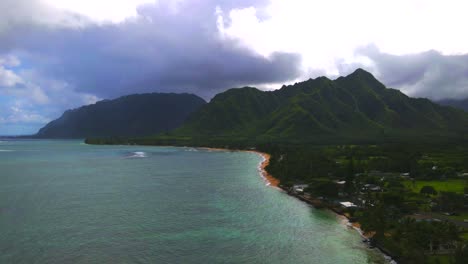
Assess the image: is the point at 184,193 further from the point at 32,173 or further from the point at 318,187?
the point at 32,173

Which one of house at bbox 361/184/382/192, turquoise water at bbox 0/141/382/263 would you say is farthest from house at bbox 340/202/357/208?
house at bbox 361/184/382/192

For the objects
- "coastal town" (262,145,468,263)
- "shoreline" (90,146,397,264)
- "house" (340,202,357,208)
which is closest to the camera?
"coastal town" (262,145,468,263)

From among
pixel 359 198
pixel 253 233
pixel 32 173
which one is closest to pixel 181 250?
pixel 253 233

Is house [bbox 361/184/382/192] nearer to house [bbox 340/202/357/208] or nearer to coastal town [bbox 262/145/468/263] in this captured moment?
coastal town [bbox 262/145/468/263]

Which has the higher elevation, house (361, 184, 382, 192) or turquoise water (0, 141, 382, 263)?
house (361, 184, 382, 192)

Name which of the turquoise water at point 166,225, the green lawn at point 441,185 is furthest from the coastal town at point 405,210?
the turquoise water at point 166,225

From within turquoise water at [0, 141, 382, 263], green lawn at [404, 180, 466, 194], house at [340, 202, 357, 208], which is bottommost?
turquoise water at [0, 141, 382, 263]

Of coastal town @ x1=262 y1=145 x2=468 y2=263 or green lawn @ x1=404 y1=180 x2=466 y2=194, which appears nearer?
coastal town @ x1=262 y1=145 x2=468 y2=263

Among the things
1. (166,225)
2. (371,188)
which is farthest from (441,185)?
(166,225)
